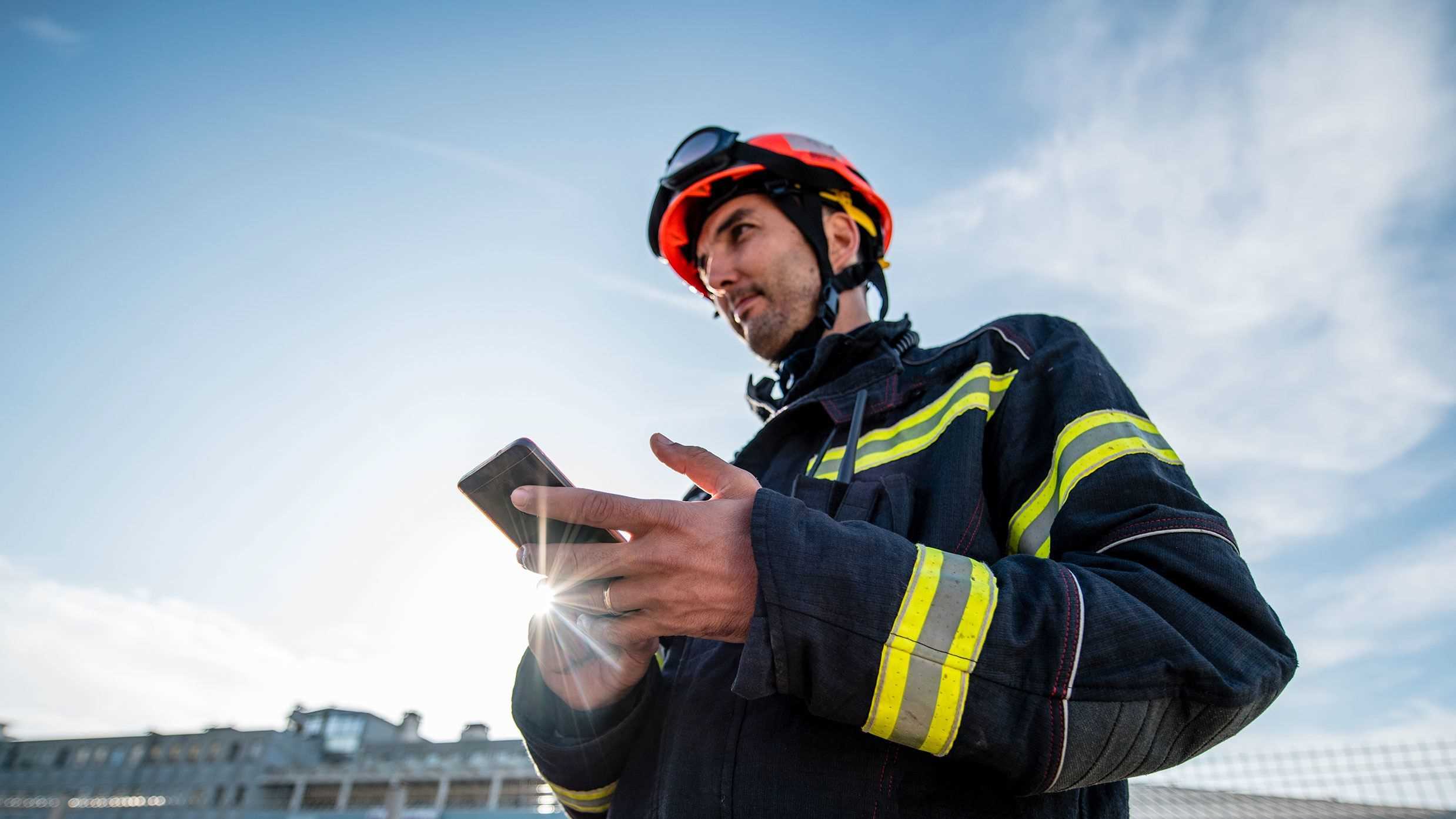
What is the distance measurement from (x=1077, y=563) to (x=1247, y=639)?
256 millimetres

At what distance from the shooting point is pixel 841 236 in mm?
3412

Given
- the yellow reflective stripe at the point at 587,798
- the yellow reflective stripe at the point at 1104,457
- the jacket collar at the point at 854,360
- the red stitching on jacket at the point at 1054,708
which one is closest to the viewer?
the red stitching on jacket at the point at 1054,708

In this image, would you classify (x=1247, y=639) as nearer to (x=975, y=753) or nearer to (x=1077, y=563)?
(x=1077, y=563)

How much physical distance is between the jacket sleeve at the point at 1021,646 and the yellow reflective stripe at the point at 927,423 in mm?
614

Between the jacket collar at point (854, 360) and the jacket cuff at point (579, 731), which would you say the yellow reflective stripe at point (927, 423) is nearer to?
the jacket collar at point (854, 360)

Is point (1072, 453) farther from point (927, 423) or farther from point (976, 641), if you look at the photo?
point (976, 641)

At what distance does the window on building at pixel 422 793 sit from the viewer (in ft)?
143

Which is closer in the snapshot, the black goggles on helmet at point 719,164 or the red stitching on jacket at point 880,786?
the red stitching on jacket at point 880,786

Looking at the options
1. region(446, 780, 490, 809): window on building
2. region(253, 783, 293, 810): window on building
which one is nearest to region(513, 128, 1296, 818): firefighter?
region(446, 780, 490, 809): window on building

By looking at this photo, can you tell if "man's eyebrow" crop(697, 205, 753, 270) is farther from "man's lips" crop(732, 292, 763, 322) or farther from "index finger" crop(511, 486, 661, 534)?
"index finger" crop(511, 486, 661, 534)

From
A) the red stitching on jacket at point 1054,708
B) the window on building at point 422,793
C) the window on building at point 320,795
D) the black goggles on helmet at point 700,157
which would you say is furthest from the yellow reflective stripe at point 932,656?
the window on building at point 320,795

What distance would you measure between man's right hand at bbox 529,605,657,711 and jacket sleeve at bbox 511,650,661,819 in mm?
42

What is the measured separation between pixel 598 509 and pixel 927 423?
991 millimetres

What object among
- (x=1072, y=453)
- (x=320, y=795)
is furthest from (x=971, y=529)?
(x=320, y=795)
